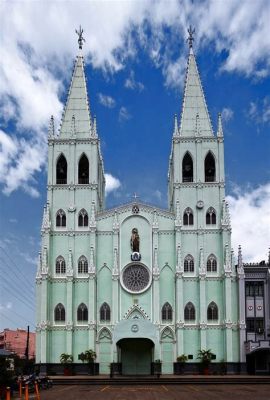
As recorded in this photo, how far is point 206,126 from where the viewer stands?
237 feet

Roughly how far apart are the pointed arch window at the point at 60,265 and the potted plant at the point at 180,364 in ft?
47.2

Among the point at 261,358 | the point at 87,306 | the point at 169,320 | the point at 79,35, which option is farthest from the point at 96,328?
the point at 79,35

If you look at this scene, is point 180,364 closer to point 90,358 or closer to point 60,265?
point 90,358

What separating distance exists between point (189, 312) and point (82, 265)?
1180cm

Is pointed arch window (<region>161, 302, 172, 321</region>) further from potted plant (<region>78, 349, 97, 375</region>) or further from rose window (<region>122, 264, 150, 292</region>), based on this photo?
potted plant (<region>78, 349, 97, 375</region>)

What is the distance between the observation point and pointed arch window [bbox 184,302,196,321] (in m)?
67.3

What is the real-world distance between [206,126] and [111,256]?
56.6 feet

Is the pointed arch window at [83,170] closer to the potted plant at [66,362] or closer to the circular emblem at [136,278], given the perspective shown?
the circular emblem at [136,278]

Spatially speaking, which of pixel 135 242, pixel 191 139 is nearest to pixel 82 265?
pixel 135 242

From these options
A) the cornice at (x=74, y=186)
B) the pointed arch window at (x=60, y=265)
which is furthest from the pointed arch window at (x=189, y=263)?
the pointed arch window at (x=60, y=265)

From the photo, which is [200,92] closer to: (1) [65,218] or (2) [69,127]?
(2) [69,127]

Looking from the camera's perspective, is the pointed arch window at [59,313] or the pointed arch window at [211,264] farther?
the pointed arch window at [211,264]

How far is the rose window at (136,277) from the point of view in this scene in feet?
224

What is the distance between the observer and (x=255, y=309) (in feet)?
225
